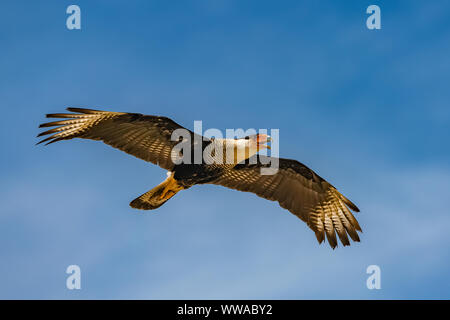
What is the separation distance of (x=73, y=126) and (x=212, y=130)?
245cm

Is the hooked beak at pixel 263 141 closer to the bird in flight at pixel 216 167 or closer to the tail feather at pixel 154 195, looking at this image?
the bird in flight at pixel 216 167

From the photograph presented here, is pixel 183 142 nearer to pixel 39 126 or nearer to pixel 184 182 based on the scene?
pixel 184 182

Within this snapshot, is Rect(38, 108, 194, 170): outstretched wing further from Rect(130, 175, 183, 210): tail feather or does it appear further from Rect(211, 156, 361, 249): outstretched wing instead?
Rect(211, 156, 361, 249): outstretched wing

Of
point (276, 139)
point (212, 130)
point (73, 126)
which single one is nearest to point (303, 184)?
point (276, 139)

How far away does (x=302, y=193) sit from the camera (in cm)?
1137

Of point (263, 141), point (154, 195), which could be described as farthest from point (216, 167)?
point (154, 195)

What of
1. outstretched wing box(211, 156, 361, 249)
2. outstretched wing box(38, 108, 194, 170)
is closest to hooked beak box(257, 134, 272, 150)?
outstretched wing box(211, 156, 361, 249)

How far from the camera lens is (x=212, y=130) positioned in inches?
402

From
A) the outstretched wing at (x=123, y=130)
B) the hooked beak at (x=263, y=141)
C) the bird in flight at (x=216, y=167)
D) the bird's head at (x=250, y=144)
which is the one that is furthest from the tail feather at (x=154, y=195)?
the hooked beak at (x=263, y=141)

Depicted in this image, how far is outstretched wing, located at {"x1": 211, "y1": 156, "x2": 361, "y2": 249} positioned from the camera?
11102mm

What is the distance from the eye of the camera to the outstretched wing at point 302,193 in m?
11.1

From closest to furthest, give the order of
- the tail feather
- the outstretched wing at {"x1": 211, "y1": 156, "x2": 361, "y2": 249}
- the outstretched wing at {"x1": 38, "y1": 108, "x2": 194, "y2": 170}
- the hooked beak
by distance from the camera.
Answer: the outstretched wing at {"x1": 38, "y1": 108, "x2": 194, "y2": 170} → the tail feather → the hooked beak → the outstretched wing at {"x1": 211, "y1": 156, "x2": 361, "y2": 249}

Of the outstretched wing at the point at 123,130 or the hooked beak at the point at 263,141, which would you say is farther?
the hooked beak at the point at 263,141

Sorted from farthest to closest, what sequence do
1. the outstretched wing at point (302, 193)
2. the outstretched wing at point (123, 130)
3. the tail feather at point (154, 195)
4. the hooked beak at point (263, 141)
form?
the outstretched wing at point (302, 193)
the hooked beak at point (263, 141)
the tail feather at point (154, 195)
the outstretched wing at point (123, 130)
